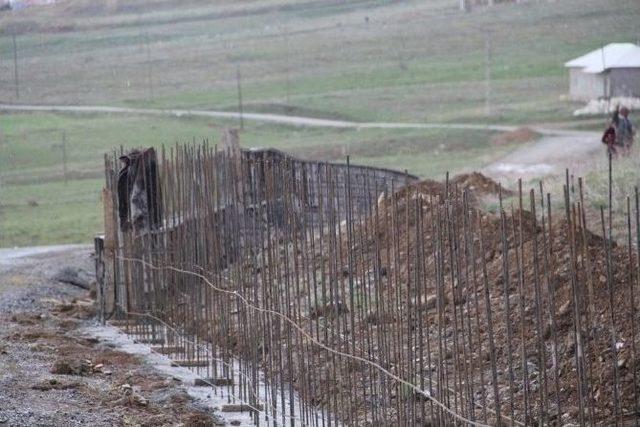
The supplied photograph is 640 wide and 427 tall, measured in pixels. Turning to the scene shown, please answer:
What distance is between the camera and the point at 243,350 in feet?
41.6

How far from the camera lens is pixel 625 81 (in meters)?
54.2

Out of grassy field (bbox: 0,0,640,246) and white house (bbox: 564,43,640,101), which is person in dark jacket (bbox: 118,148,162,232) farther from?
white house (bbox: 564,43,640,101)

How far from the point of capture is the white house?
53188mm

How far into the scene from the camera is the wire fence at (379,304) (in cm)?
862

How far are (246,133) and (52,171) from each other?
27.1ft

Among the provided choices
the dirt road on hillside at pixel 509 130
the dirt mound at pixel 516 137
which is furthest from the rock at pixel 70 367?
the dirt mound at pixel 516 137

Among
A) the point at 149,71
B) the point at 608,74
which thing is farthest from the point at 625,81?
the point at 149,71

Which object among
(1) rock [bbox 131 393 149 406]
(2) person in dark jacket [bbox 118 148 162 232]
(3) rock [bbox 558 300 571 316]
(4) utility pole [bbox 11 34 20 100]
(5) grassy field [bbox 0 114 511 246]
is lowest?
(5) grassy field [bbox 0 114 511 246]

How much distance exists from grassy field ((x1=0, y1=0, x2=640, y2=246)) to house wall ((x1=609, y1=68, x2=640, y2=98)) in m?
2.12

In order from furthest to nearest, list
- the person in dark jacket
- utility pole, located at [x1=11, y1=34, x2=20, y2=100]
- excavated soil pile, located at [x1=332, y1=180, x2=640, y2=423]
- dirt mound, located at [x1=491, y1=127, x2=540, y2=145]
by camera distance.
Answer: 1. utility pole, located at [x1=11, y1=34, x2=20, y2=100]
2. dirt mound, located at [x1=491, y1=127, x2=540, y2=145]
3. the person in dark jacket
4. excavated soil pile, located at [x1=332, y1=180, x2=640, y2=423]

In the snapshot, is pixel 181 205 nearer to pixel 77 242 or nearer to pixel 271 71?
pixel 77 242

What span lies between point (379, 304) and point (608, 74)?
45331 mm

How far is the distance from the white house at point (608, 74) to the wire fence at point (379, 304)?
36.4 m

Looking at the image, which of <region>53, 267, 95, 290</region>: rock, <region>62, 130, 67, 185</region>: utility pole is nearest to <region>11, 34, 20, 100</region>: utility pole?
<region>62, 130, 67, 185</region>: utility pole
